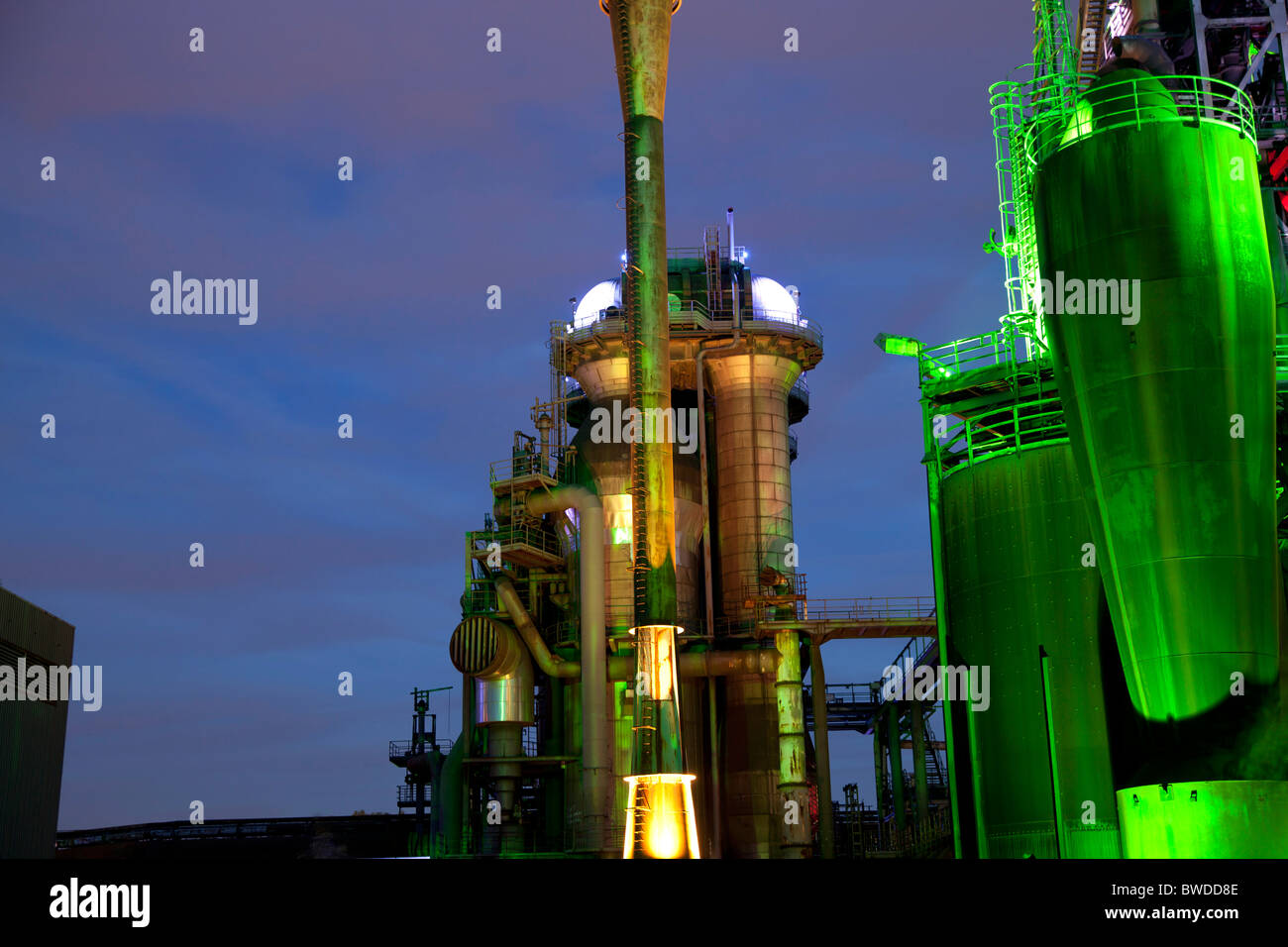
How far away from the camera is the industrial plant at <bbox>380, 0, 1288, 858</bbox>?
88.4 ft

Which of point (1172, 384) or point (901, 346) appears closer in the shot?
point (1172, 384)

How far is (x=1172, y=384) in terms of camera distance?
89.6 ft

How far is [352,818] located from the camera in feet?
238

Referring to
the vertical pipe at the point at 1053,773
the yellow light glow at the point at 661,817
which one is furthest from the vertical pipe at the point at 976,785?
the yellow light glow at the point at 661,817

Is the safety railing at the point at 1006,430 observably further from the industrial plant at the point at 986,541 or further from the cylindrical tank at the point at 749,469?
the cylindrical tank at the point at 749,469

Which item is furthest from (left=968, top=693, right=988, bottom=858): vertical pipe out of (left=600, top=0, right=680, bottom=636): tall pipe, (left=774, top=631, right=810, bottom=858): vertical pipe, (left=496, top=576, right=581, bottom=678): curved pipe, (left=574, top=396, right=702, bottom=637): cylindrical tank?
(left=496, top=576, right=581, bottom=678): curved pipe

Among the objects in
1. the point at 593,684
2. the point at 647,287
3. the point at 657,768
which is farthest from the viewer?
the point at 593,684

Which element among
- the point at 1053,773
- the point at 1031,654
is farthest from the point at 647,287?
the point at 1053,773

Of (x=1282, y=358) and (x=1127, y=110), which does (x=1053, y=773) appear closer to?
(x=1282, y=358)

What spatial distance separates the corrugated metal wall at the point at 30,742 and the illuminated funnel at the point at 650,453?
17153 mm

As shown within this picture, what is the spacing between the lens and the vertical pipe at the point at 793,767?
147 feet

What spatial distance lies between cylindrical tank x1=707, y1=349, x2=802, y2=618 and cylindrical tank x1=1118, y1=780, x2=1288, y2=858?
24.3 meters

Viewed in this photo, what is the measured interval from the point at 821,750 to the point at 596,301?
20.1m
